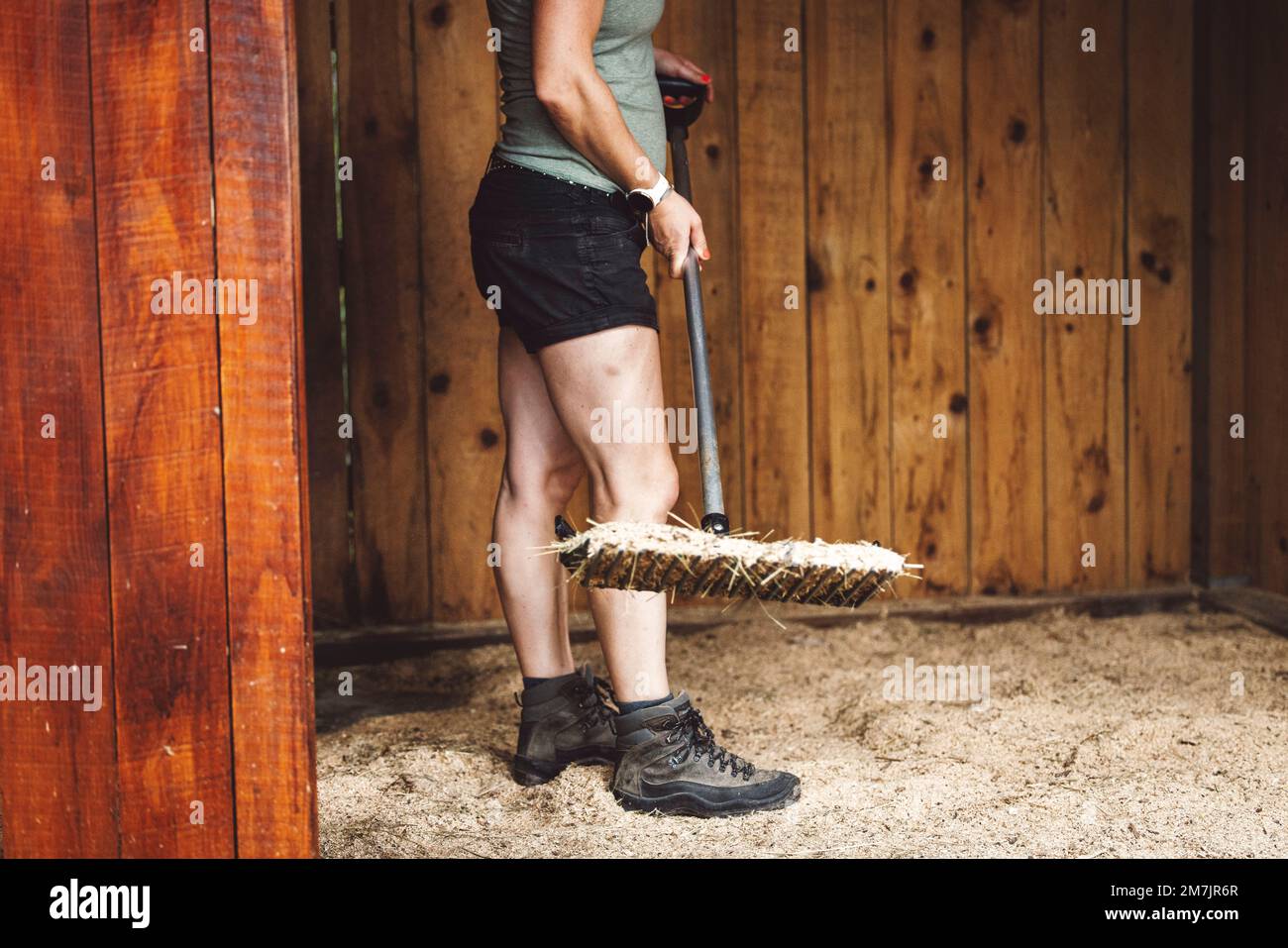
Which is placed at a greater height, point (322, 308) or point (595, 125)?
point (595, 125)

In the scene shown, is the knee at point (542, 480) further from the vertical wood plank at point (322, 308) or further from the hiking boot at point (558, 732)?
the vertical wood plank at point (322, 308)

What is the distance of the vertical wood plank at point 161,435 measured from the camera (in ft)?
4.66

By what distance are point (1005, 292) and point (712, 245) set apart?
743mm

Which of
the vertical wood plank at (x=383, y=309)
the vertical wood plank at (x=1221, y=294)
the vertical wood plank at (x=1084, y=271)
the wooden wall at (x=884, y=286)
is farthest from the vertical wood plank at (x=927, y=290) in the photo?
the vertical wood plank at (x=383, y=309)

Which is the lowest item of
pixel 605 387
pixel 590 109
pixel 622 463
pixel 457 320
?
pixel 622 463

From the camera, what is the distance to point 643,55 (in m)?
1.99

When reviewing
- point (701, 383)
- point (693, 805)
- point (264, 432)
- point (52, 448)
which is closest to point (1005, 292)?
point (701, 383)

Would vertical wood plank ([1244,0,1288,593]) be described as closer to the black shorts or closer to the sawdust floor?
the sawdust floor

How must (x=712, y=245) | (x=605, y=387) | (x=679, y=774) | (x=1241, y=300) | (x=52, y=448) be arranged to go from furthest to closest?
(x=1241, y=300) < (x=712, y=245) < (x=679, y=774) < (x=605, y=387) < (x=52, y=448)

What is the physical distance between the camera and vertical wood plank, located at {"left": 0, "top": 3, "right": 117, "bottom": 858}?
142 centimetres

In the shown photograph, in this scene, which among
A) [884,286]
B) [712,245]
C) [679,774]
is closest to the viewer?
[679,774]

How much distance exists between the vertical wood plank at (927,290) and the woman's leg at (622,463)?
1244mm

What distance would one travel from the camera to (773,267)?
301cm

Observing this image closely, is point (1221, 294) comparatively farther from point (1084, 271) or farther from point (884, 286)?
point (884, 286)
